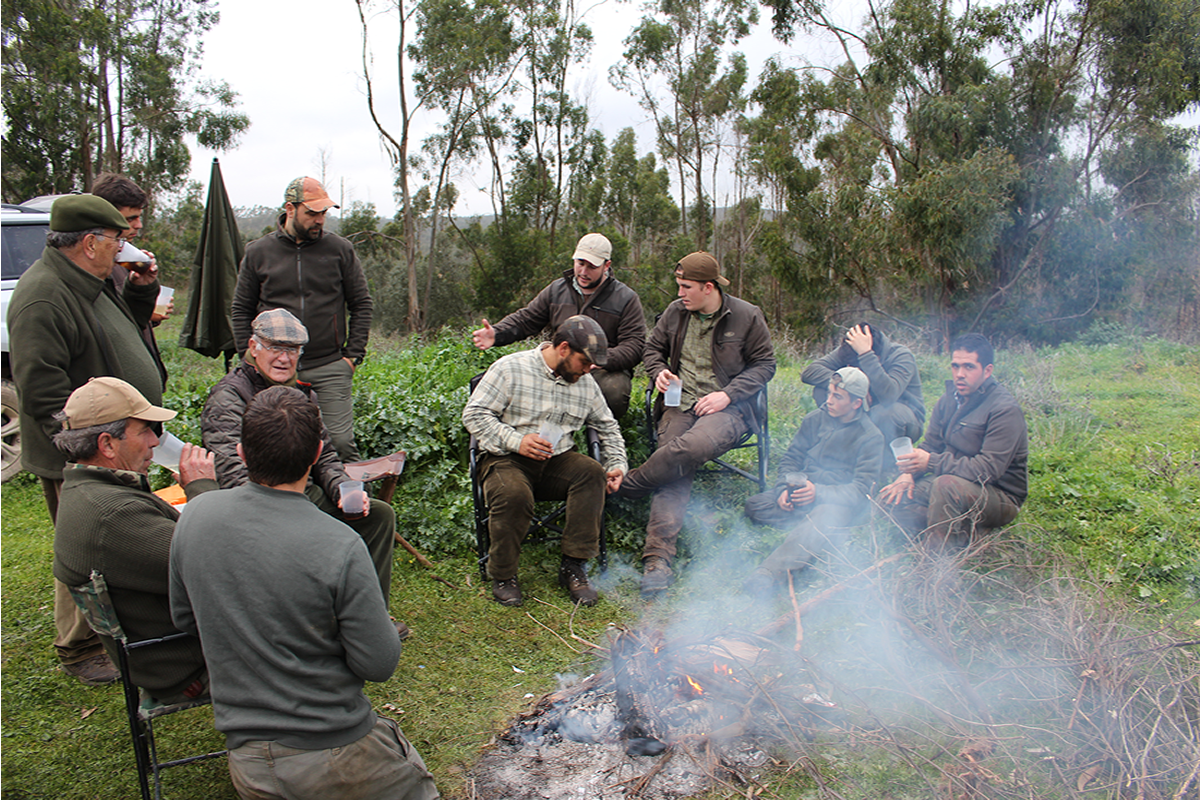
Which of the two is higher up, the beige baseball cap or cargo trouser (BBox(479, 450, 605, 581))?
the beige baseball cap

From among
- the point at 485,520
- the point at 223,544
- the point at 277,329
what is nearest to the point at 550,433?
the point at 485,520

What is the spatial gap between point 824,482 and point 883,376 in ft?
2.59

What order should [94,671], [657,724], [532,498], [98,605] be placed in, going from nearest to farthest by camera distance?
[98,605] → [657,724] → [94,671] → [532,498]

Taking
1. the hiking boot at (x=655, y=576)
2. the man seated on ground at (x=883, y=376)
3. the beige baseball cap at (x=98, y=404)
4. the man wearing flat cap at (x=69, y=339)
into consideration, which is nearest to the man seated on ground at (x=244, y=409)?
the man wearing flat cap at (x=69, y=339)

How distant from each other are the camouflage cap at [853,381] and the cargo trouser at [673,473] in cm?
65

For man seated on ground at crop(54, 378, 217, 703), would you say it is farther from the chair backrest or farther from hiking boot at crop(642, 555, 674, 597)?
hiking boot at crop(642, 555, 674, 597)

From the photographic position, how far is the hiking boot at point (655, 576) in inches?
156

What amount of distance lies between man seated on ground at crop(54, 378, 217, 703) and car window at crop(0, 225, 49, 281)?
14.9ft

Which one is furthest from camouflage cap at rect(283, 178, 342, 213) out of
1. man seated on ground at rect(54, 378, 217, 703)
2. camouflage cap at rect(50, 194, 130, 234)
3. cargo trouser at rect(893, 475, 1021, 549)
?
cargo trouser at rect(893, 475, 1021, 549)

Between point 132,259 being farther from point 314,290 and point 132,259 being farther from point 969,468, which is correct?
point 969,468

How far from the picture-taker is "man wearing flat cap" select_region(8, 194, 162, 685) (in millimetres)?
2793

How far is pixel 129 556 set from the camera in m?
2.15

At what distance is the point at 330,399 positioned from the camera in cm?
413

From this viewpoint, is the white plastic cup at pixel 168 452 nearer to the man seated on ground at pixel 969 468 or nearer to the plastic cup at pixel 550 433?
the plastic cup at pixel 550 433
